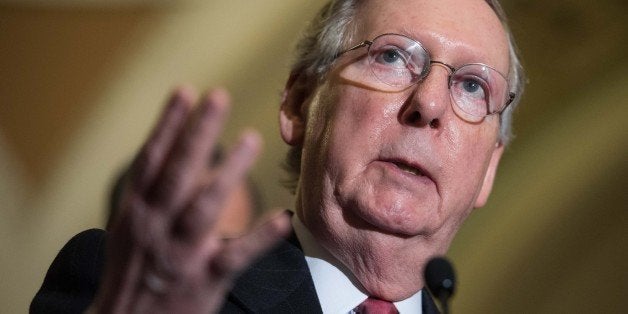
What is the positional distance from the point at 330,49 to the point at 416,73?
0.74 ft

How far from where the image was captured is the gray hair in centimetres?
200

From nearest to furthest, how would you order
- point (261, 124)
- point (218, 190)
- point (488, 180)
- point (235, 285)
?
1. point (218, 190)
2. point (235, 285)
3. point (488, 180)
4. point (261, 124)

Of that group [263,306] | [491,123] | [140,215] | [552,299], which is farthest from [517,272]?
[140,215]

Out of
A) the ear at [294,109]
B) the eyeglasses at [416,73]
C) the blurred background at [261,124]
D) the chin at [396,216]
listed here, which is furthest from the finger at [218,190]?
the blurred background at [261,124]

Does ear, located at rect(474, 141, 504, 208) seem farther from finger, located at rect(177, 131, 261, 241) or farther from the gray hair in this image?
finger, located at rect(177, 131, 261, 241)

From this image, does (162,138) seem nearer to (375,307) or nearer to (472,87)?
(375,307)

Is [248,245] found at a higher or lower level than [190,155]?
lower

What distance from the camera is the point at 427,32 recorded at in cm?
186

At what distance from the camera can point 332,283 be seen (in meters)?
1.80

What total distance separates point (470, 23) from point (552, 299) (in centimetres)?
205

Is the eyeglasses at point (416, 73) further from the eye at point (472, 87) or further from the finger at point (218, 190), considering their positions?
the finger at point (218, 190)

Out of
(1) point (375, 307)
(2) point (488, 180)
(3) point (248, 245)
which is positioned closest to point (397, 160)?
(1) point (375, 307)

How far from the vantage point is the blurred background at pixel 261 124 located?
3635 mm

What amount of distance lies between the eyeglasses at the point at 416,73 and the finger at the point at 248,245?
0.77 m
